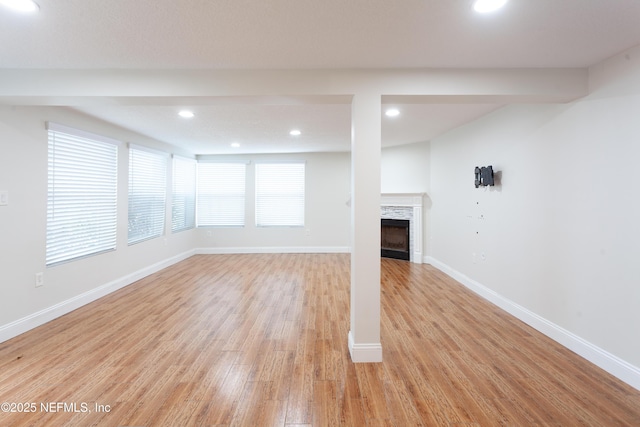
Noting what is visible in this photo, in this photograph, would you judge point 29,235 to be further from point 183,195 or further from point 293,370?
point 183,195

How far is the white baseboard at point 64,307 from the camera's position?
8.67 feet

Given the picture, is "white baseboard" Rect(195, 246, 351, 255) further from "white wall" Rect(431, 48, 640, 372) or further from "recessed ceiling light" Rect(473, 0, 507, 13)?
"recessed ceiling light" Rect(473, 0, 507, 13)

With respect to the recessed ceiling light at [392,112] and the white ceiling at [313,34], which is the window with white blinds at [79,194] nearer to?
the white ceiling at [313,34]

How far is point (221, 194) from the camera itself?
6711mm

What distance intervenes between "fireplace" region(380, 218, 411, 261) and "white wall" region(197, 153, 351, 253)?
0.88 meters

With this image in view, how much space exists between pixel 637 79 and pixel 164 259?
6423 mm

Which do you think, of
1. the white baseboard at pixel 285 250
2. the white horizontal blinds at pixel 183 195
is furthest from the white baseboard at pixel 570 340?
the white horizontal blinds at pixel 183 195

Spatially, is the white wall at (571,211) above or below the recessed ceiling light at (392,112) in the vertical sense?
below

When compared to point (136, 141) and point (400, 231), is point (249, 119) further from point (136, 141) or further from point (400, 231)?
point (400, 231)

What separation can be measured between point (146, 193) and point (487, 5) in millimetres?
5113

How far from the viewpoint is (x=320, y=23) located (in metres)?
1.72

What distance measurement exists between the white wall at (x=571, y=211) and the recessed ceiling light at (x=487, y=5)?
51.9 inches

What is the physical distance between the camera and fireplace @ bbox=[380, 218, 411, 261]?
5930mm

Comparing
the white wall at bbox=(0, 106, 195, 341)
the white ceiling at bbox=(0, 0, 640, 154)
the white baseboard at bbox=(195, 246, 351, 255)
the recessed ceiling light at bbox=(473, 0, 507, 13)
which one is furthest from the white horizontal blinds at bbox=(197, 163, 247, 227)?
the recessed ceiling light at bbox=(473, 0, 507, 13)
